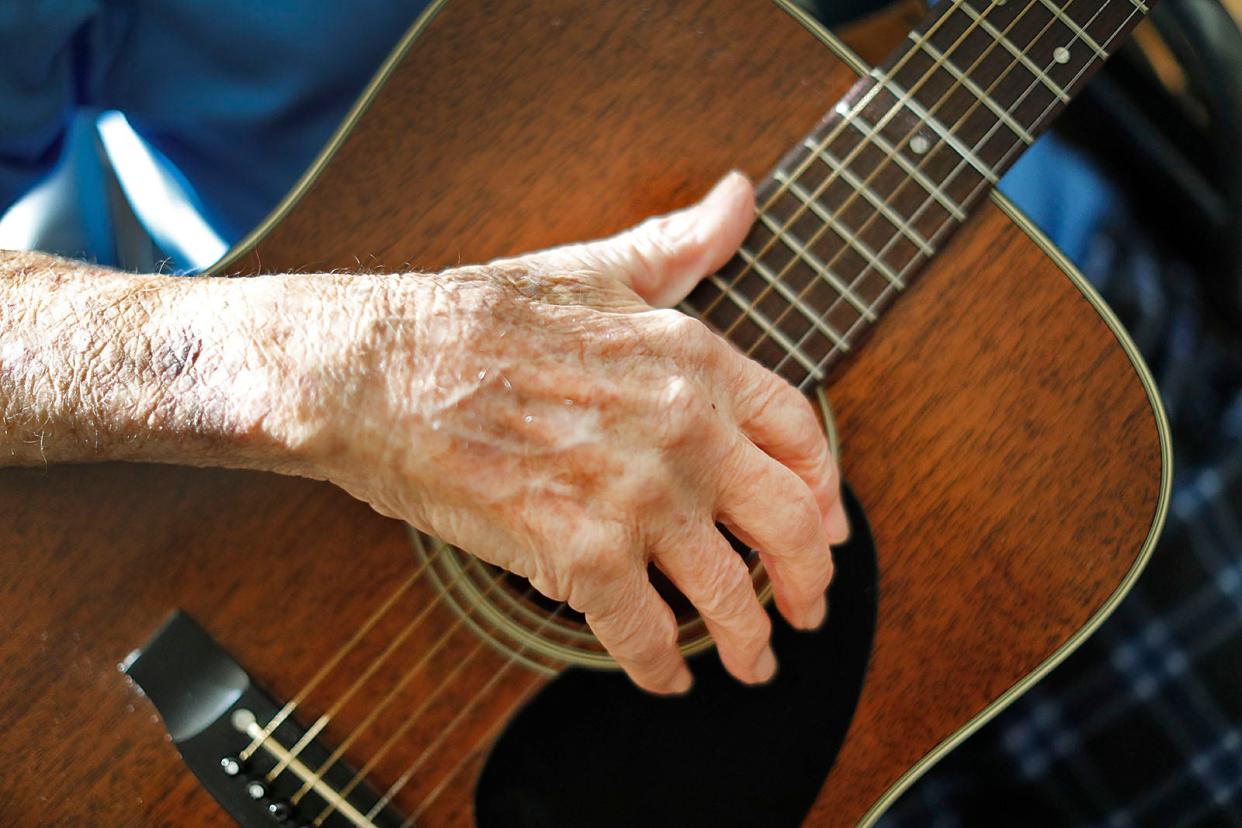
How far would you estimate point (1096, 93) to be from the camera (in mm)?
1057

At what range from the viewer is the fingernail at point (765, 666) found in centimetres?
73

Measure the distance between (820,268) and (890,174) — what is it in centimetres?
10

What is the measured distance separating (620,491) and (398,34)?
0.59 m

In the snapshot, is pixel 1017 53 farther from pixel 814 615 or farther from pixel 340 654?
pixel 340 654

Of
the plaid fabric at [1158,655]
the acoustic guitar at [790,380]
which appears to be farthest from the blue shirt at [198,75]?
the plaid fabric at [1158,655]

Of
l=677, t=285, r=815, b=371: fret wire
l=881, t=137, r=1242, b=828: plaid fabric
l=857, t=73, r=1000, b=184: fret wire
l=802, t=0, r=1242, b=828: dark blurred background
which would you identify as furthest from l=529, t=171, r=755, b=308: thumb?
l=881, t=137, r=1242, b=828: plaid fabric

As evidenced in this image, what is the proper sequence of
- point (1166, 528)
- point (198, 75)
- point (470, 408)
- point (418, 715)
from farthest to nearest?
point (1166, 528)
point (198, 75)
point (418, 715)
point (470, 408)

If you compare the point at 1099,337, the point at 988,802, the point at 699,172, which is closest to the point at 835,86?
the point at 699,172

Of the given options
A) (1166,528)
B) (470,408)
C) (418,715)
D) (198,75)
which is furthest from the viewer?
(1166,528)

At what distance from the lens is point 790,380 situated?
75 cm

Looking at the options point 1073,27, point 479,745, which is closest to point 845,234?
point 1073,27

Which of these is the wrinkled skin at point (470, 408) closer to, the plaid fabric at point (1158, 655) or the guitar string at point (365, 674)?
the guitar string at point (365, 674)

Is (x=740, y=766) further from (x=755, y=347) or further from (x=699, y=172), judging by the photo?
(x=699, y=172)

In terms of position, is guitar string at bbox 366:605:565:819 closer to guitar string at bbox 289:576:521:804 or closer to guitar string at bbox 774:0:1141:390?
guitar string at bbox 289:576:521:804
